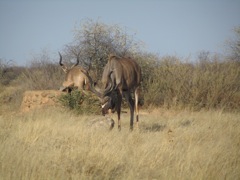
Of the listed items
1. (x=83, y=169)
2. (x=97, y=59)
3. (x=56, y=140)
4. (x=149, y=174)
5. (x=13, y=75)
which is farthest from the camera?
(x=13, y=75)

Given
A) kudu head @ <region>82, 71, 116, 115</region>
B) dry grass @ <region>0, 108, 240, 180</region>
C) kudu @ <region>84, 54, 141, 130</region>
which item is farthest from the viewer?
kudu @ <region>84, 54, 141, 130</region>

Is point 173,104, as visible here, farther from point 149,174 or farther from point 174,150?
point 149,174

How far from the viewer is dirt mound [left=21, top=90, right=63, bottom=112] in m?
14.1

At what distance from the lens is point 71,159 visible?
221 inches

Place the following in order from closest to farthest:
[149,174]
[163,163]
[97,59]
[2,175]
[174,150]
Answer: [2,175] < [149,174] < [163,163] < [174,150] < [97,59]

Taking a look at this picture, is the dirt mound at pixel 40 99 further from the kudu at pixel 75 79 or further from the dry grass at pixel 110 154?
the dry grass at pixel 110 154

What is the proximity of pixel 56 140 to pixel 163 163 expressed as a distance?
8.10 feet

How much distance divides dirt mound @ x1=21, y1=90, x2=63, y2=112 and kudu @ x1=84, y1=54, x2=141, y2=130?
13.3 ft

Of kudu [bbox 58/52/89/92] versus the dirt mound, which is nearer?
kudu [bbox 58/52/89/92]

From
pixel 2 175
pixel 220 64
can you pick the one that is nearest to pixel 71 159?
pixel 2 175

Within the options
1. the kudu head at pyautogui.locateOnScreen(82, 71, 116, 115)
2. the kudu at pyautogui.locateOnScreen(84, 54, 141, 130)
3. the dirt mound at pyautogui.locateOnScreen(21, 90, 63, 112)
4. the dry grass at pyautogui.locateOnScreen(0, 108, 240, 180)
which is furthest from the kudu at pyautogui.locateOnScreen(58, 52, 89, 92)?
the dry grass at pyautogui.locateOnScreen(0, 108, 240, 180)

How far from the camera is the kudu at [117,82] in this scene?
30.7 feet

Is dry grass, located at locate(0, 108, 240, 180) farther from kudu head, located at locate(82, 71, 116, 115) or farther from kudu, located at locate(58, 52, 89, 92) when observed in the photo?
kudu, located at locate(58, 52, 89, 92)

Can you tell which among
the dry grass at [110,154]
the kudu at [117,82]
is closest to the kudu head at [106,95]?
the kudu at [117,82]
